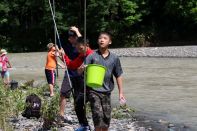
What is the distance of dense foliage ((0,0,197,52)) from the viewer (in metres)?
49.0

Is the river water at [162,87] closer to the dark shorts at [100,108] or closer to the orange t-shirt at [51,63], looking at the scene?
the orange t-shirt at [51,63]

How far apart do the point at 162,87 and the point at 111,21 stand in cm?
3255

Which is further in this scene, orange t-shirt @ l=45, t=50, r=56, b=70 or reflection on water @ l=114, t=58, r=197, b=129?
orange t-shirt @ l=45, t=50, r=56, b=70

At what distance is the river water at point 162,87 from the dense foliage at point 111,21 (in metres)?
18.7

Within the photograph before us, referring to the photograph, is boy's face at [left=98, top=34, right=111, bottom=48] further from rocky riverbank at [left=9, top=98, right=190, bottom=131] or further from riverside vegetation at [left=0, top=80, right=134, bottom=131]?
rocky riverbank at [left=9, top=98, right=190, bottom=131]

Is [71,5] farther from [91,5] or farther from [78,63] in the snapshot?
[78,63]

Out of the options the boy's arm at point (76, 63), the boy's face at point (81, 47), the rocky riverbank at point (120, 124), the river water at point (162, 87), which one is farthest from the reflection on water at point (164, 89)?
the boy's face at point (81, 47)

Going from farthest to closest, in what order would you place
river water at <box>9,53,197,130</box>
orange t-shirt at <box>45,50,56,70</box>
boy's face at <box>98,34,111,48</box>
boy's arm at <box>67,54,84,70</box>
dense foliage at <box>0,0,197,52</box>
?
dense foliage at <box>0,0,197,52</box> → orange t-shirt at <box>45,50,56,70</box> → river water at <box>9,53,197,130</box> → boy's arm at <box>67,54,84,70</box> → boy's face at <box>98,34,111,48</box>

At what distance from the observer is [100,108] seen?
8148mm

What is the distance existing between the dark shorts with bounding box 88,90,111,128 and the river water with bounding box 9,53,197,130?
11.1 feet

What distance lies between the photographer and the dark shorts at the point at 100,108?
26.6 feet

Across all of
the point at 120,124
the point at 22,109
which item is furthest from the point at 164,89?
the point at 22,109

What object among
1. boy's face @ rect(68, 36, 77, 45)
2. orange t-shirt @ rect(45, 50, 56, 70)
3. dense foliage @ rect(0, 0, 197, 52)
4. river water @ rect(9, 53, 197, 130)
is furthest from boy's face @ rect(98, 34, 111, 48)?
dense foliage @ rect(0, 0, 197, 52)

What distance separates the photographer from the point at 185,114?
41.6ft
